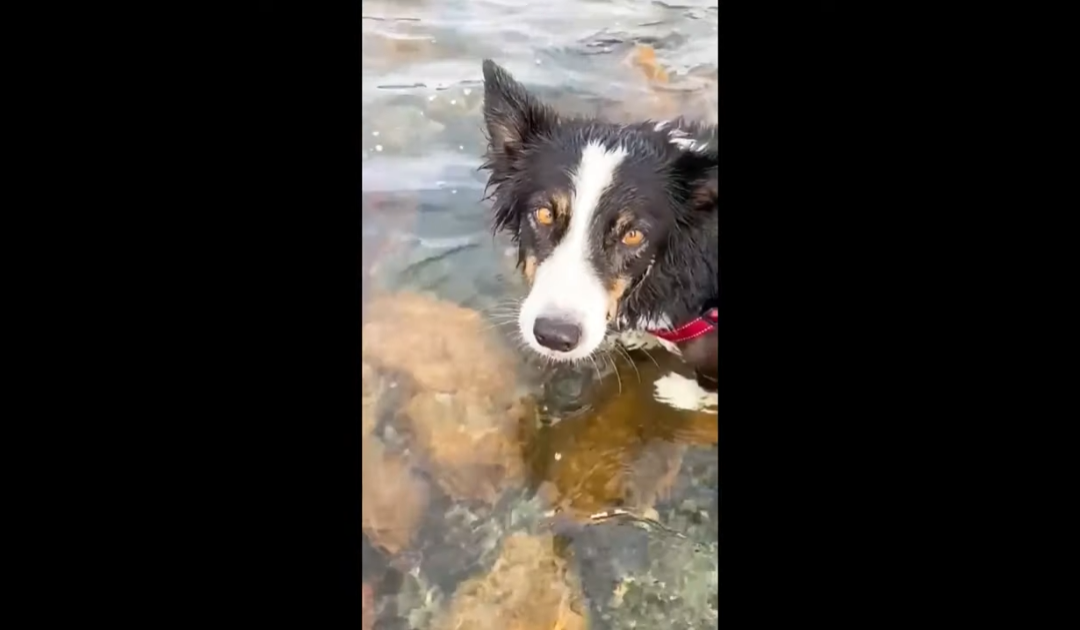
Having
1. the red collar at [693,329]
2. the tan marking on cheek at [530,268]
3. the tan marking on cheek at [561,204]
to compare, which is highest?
the tan marking on cheek at [561,204]

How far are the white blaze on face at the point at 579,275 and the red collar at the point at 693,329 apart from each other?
0.13 m

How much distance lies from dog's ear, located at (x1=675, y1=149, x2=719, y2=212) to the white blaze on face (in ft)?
0.38

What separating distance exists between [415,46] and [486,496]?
0.84 meters

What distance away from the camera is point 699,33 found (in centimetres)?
169

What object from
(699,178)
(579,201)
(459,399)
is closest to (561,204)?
(579,201)

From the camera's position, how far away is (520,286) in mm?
1658

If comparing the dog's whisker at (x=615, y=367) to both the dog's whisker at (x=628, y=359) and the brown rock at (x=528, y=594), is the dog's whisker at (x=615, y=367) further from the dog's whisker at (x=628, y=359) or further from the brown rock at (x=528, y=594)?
the brown rock at (x=528, y=594)

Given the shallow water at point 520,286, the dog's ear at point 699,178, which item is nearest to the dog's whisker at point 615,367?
the shallow water at point 520,286

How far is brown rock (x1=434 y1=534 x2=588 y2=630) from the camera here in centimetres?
167

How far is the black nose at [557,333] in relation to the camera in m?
1.62

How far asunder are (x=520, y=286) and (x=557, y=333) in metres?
0.11

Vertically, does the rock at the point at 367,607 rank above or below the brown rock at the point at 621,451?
below

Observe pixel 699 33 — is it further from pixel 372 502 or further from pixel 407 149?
pixel 372 502

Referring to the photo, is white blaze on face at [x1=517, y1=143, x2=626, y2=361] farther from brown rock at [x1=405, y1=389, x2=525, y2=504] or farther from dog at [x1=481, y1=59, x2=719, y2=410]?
brown rock at [x1=405, y1=389, x2=525, y2=504]
